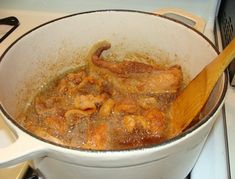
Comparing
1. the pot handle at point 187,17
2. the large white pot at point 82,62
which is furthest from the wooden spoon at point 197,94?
the pot handle at point 187,17

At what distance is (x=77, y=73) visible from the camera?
756mm

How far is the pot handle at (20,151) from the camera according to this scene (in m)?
0.40

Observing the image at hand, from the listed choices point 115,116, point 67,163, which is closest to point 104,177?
point 67,163

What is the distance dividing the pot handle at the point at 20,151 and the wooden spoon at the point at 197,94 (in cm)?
25

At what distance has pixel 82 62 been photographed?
783mm

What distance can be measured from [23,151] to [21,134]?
3cm

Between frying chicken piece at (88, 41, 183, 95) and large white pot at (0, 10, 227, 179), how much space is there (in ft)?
0.12

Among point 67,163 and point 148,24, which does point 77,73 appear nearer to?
point 148,24

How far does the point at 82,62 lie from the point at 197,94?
1.02ft

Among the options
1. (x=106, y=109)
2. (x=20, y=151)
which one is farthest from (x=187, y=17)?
(x=20, y=151)

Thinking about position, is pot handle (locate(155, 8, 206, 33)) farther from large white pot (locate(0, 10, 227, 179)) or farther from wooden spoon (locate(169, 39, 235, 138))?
wooden spoon (locate(169, 39, 235, 138))

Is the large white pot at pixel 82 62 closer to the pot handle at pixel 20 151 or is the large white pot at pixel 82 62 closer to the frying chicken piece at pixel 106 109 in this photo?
the pot handle at pixel 20 151

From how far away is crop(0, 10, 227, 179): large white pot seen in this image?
41cm

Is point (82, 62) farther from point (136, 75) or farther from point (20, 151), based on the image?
point (20, 151)
